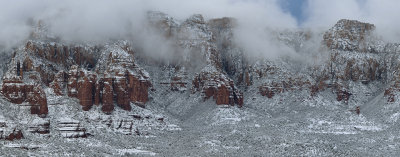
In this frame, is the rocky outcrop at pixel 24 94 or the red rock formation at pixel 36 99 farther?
the rocky outcrop at pixel 24 94

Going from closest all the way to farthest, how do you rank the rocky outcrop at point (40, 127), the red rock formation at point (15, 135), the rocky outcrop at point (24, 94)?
the red rock formation at point (15, 135)
the rocky outcrop at point (40, 127)
the rocky outcrop at point (24, 94)

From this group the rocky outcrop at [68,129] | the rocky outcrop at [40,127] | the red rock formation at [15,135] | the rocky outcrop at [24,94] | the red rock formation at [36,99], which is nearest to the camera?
the red rock formation at [15,135]

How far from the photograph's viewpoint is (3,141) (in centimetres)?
16575

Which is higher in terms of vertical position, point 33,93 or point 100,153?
point 33,93

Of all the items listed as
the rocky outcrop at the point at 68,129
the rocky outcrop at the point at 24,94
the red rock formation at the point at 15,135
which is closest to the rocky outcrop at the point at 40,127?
the rocky outcrop at the point at 68,129

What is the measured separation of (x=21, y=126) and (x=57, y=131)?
13215 millimetres

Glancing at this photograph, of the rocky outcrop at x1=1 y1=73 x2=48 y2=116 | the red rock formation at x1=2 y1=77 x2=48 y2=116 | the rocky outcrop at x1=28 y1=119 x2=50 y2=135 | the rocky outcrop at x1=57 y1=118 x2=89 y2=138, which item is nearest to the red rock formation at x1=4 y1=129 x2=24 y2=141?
the rocky outcrop at x1=28 y1=119 x2=50 y2=135

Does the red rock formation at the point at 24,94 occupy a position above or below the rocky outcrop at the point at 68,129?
above

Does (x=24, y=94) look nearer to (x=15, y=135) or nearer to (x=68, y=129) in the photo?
(x=68, y=129)

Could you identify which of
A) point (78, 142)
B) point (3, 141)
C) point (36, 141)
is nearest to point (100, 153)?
point (78, 142)

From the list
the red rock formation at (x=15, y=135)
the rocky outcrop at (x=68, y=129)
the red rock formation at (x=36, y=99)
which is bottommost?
the rocky outcrop at (x=68, y=129)

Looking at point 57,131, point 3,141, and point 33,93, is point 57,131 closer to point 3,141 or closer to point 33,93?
point 33,93

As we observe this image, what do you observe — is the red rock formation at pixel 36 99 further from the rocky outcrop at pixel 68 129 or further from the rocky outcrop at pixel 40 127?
the rocky outcrop at pixel 40 127

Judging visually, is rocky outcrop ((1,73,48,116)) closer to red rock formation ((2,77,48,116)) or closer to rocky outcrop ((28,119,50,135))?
red rock formation ((2,77,48,116))
